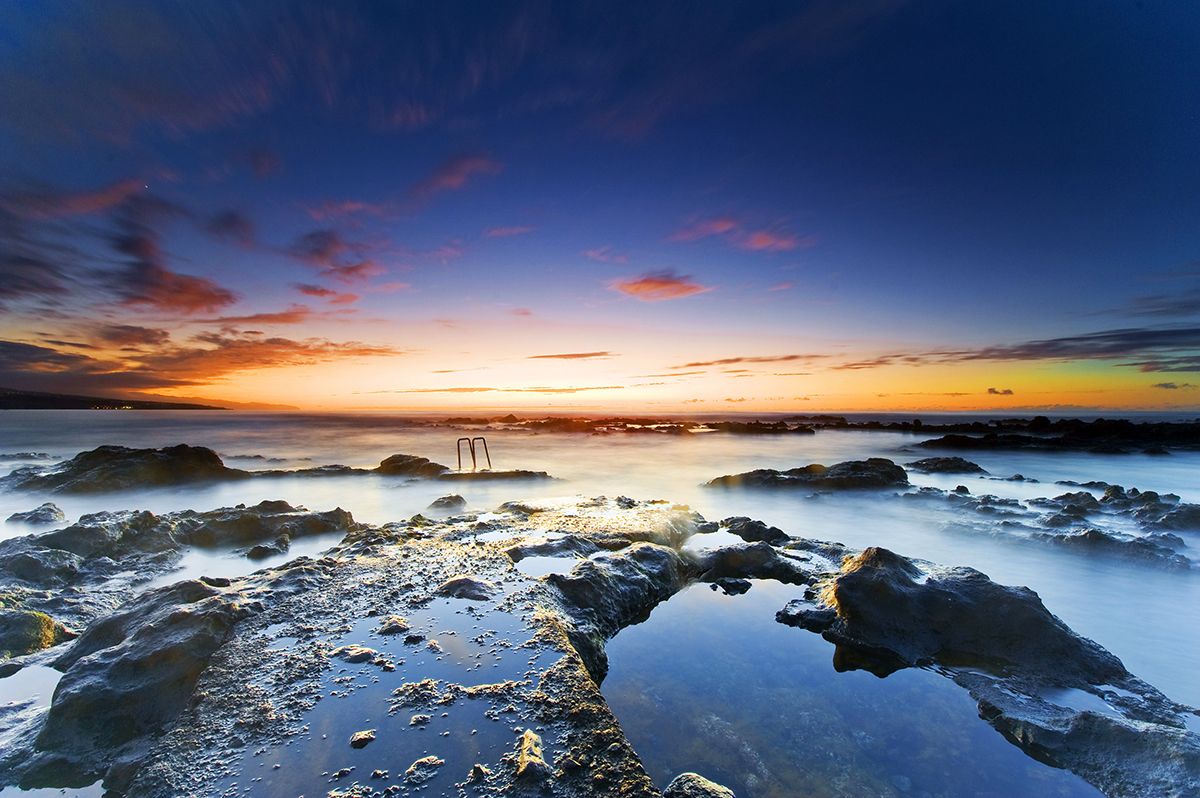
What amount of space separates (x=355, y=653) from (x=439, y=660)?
0.70 metres

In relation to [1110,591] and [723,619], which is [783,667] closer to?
[723,619]

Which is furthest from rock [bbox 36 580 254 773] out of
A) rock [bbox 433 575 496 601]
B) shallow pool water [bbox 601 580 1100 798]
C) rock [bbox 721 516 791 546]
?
rock [bbox 721 516 791 546]

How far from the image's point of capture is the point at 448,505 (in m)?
13.2

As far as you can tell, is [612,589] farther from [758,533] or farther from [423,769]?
[758,533]

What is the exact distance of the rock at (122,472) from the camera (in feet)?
49.7

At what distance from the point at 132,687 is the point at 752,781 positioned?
4.38 meters

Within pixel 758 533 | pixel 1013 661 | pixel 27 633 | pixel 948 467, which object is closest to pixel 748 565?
pixel 758 533

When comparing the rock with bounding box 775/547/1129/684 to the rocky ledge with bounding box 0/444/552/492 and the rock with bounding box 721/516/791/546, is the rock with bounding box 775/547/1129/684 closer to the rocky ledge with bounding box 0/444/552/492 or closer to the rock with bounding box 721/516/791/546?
the rock with bounding box 721/516/791/546

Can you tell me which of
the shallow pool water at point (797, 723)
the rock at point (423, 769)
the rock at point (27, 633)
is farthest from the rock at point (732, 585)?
the rock at point (27, 633)

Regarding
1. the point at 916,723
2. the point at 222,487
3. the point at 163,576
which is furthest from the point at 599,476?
the point at 916,723

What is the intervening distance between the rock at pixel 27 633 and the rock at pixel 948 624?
24.6 ft

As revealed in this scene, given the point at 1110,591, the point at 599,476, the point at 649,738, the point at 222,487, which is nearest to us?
the point at 649,738

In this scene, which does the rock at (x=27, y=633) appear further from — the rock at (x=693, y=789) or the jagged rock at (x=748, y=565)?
the jagged rock at (x=748, y=565)

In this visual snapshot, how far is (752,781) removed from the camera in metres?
3.37
